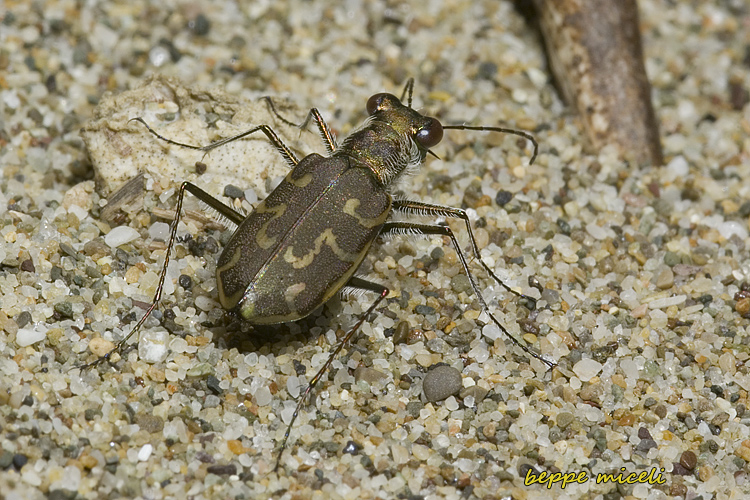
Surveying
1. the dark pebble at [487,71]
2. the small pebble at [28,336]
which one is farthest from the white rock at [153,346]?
the dark pebble at [487,71]

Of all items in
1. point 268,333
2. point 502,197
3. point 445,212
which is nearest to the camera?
point 268,333

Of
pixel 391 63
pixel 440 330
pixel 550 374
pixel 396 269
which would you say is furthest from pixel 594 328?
pixel 391 63

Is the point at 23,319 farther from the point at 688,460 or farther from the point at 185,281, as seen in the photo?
the point at 688,460

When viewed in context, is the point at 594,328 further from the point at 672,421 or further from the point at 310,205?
the point at 310,205

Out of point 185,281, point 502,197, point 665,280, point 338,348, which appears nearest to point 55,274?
point 185,281

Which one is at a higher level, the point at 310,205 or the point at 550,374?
the point at 310,205

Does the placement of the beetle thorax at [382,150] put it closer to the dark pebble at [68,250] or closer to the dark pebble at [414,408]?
the dark pebble at [414,408]

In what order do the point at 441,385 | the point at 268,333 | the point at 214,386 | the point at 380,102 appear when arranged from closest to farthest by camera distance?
the point at 214,386 < the point at 441,385 < the point at 268,333 < the point at 380,102
